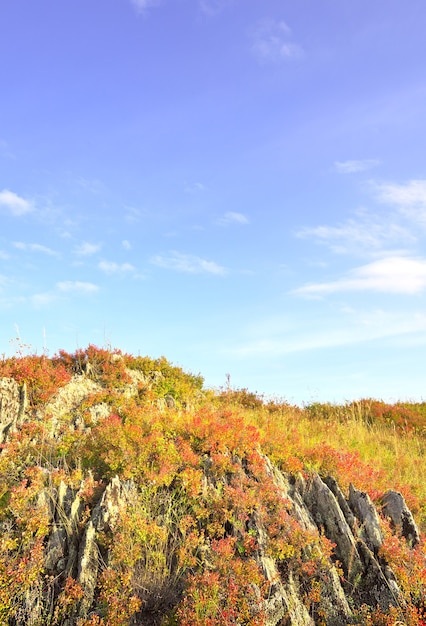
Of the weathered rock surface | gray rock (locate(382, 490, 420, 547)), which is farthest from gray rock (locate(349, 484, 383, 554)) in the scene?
gray rock (locate(382, 490, 420, 547))

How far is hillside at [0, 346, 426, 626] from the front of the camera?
6852 mm

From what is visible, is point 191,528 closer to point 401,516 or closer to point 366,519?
point 366,519

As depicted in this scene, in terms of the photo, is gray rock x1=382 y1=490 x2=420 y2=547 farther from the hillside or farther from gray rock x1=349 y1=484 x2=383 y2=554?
gray rock x1=349 y1=484 x2=383 y2=554

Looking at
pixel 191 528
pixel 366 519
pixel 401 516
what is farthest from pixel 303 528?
pixel 401 516

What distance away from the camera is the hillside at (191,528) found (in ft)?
22.5

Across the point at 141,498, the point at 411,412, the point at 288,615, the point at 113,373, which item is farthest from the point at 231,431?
the point at 411,412

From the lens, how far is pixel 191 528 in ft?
26.5

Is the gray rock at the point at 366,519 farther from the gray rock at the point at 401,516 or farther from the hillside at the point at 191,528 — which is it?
the gray rock at the point at 401,516

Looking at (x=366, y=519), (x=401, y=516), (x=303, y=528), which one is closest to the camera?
(x=303, y=528)

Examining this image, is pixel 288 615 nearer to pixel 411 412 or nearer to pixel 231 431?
pixel 231 431

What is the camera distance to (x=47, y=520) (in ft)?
25.6

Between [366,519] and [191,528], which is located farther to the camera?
[366,519]

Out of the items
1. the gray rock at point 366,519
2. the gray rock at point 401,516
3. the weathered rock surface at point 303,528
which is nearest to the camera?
the weathered rock surface at point 303,528

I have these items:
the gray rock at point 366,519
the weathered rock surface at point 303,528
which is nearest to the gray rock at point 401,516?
the weathered rock surface at point 303,528
